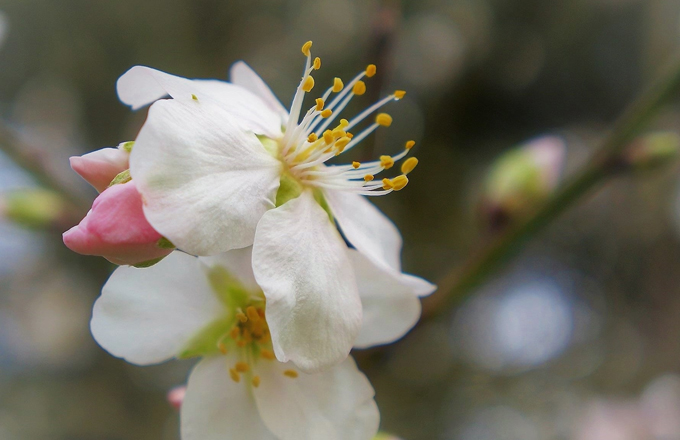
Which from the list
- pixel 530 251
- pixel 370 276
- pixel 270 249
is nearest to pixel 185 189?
pixel 270 249

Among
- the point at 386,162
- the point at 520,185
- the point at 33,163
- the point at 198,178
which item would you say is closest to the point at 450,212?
the point at 520,185

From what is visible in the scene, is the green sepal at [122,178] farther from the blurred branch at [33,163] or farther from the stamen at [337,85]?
the blurred branch at [33,163]

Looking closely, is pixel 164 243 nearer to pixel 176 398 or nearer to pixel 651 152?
pixel 176 398

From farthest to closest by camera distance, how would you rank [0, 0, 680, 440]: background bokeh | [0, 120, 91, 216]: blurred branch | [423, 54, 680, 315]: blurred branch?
[0, 0, 680, 440]: background bokeh
[0, 120, 91, 216]: blurred branch
[423, 54, 680, 315]: blurred branch

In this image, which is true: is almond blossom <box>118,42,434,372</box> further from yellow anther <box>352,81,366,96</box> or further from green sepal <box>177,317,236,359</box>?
green sepal <box>177,317,236,359</box>

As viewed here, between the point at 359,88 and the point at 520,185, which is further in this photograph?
the point at 520,185

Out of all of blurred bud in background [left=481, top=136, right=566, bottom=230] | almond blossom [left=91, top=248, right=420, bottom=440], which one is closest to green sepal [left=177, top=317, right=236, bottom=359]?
almond blossom [left=91, top=248, right=420, bottom=440]
